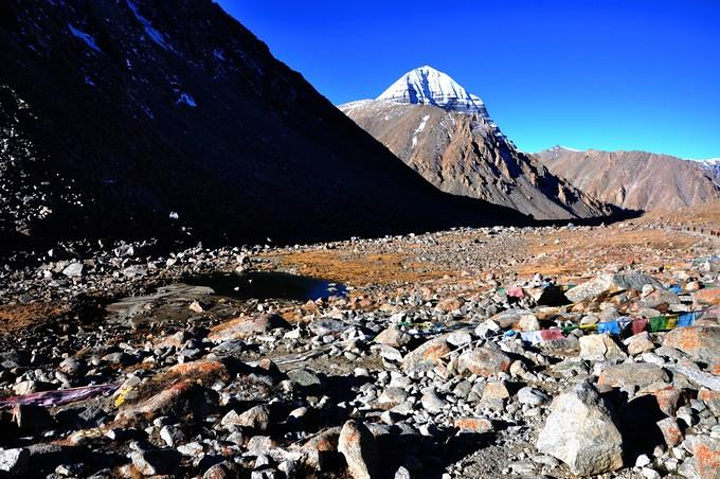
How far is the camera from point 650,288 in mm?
13117

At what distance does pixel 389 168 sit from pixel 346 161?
1518 cm

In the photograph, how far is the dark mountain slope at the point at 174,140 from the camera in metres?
34.7

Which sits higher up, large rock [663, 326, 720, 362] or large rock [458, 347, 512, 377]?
large rock [663, 326, 720, 362]

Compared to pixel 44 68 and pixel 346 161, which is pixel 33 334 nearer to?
pixel 44 68

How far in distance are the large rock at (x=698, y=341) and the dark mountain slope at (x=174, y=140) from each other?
3094cm

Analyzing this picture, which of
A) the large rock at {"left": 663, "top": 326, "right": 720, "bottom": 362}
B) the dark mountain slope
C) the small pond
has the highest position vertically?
the dark mountain slope

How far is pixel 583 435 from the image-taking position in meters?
5.59

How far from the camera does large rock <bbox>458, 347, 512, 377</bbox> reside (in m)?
8.37

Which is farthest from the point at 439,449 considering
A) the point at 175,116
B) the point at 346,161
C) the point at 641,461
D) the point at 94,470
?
the point at 346,161

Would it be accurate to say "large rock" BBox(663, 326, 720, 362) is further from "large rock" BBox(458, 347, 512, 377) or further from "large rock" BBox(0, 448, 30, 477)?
"large rock" BBox(0, 448, 30, 477)

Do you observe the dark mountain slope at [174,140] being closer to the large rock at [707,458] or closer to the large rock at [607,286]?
the large rock at [607,286]

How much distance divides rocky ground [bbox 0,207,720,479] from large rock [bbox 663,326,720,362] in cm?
3

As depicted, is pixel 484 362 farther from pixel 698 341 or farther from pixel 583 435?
pixel 698 341

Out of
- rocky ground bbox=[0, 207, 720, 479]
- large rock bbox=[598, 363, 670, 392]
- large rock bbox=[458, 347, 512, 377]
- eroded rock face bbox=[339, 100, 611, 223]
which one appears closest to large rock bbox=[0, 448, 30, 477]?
rocky ground bbox=[0, 207, 720, 479]
